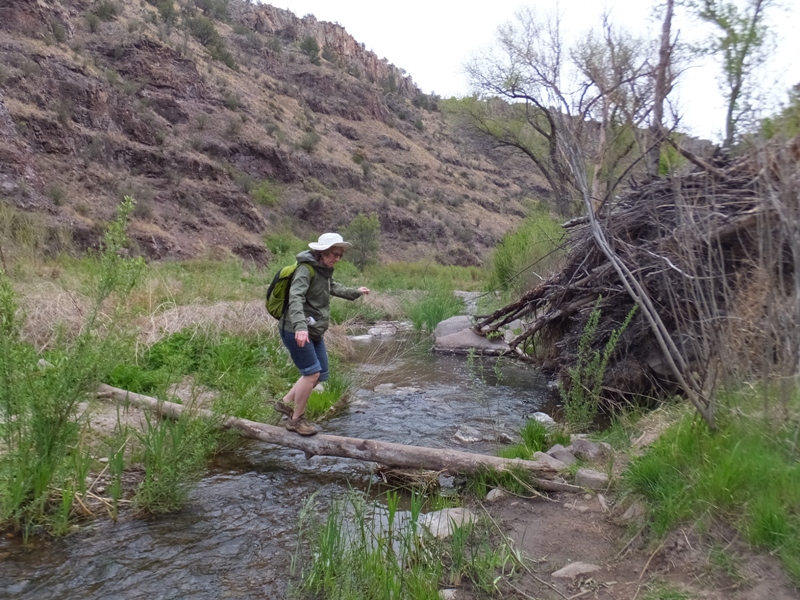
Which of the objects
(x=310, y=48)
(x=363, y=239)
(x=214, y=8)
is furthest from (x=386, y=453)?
(x=310, y=48)

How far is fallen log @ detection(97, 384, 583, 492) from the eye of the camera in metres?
4.20

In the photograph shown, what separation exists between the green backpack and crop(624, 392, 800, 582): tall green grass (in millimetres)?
2840

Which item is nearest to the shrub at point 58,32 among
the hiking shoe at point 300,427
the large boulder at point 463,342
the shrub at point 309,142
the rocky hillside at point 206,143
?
the rocky hillside at point 206,143

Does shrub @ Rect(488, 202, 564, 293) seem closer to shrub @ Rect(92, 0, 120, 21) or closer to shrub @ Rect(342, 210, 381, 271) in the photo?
shrub @ Rect(342, 210, 381, 271)

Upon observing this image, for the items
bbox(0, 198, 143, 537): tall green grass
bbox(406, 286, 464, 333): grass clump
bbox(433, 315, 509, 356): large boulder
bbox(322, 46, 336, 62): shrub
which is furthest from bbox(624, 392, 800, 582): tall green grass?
bbox(322, 46, 336, 62): shrub

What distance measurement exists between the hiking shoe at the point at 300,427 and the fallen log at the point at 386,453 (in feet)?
0.15

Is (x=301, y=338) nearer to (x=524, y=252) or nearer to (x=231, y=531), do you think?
(x=231, y=531)

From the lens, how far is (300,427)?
4820 millimetres

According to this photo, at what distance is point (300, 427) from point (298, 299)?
1.07 m

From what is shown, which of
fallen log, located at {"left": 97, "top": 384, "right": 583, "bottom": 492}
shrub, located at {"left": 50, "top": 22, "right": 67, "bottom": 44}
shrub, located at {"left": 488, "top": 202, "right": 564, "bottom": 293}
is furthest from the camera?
shrub, located at {"left": 50, "top": 22, "right": 67, "bottom": 44}

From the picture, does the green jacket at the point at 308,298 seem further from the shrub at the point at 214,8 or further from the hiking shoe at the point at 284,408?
the shrub at the point at 214,8

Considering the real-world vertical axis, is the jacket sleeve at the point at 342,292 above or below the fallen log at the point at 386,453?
above

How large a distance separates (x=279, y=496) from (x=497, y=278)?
1219 cm

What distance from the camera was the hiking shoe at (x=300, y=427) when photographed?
15.7 feet
